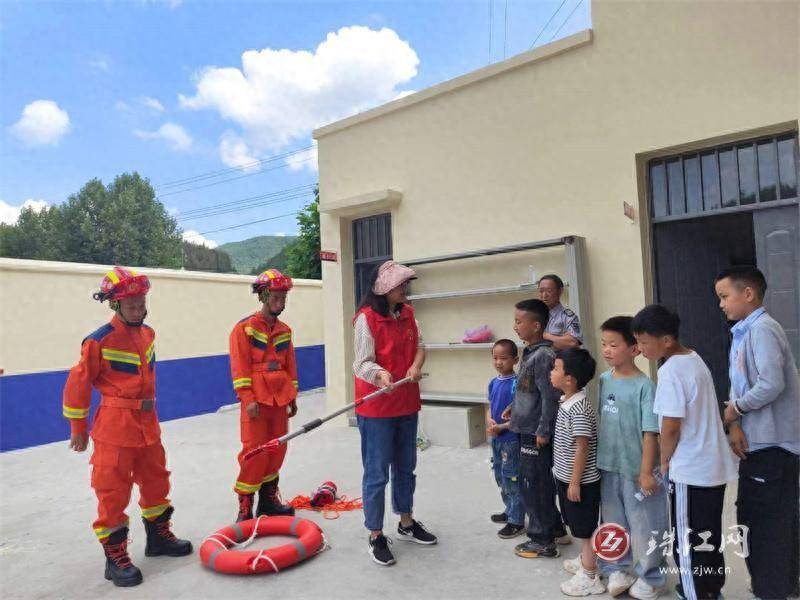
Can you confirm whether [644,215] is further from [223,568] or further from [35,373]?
[35,373]

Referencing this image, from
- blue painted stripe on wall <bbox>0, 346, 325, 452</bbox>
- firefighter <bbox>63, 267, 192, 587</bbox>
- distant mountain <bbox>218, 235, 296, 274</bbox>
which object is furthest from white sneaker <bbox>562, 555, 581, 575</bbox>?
distant mountain <bbox>218, 235, 296, 274</bbox>

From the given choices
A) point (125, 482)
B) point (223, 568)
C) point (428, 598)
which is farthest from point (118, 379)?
point (428, 598)

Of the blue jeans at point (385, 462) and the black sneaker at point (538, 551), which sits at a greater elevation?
the blue jeans at point (385, 462)

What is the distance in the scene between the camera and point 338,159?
702 cm

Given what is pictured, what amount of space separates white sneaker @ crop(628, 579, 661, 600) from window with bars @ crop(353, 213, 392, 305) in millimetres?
4866

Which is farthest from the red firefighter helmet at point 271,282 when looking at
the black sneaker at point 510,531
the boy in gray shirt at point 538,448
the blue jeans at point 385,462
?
the black sneaker at point 510,531

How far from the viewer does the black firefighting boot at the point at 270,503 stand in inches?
153

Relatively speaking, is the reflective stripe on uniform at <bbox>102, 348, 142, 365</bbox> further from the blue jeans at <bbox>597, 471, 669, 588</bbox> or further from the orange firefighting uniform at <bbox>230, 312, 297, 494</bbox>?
the blue jeans at <bbox>597, 471, 669, 588</bbox>

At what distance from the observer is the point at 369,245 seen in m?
7.11

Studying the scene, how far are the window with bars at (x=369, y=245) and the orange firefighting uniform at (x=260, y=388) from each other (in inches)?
125

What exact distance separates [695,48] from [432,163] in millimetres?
2705

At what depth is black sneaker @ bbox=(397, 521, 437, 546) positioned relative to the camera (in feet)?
10.7

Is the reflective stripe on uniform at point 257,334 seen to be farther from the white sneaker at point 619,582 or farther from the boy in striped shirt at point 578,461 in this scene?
the white sneaker at point 619,582

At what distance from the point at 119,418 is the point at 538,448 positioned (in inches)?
92.3
